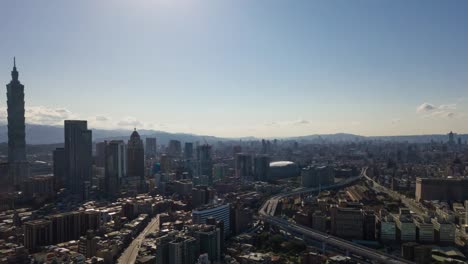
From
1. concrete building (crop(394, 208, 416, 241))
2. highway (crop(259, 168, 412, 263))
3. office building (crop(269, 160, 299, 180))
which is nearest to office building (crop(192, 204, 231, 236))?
highway (crop(259, 168, 412, 263))

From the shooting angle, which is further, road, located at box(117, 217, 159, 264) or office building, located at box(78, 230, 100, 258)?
office building, located at box(78, 230, 100, 258)

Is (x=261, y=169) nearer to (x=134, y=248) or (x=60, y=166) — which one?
(x=60, y=166)

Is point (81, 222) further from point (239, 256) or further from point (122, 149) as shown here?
point (122, 149)

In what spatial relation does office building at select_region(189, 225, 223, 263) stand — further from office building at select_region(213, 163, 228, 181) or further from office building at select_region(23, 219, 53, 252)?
office building at select_region(213, 163, 228, 181)

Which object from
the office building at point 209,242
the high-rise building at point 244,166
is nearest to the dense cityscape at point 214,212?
the office building at point 209,242

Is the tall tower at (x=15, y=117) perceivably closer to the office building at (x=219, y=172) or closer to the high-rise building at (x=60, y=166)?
the high-rise building at (x=60, y=166)


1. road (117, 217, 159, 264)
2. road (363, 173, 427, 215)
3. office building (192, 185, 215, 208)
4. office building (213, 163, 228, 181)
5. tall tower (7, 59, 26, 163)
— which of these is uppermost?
tall tower (7, 59, 26, 163)

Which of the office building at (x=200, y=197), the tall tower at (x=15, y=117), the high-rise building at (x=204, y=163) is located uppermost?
the tall tower at (x=15, y=117)
